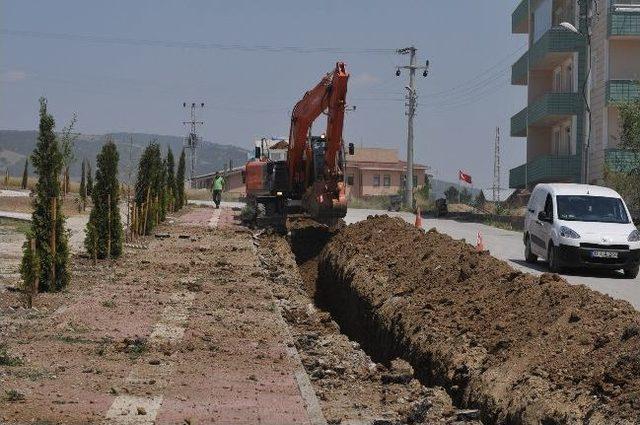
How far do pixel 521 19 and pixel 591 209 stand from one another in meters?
44.3

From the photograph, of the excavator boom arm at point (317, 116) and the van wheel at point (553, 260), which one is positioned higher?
the excavator boom arm at point (317, 116)

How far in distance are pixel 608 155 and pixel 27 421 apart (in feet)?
148

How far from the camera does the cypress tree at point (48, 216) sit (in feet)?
56.0

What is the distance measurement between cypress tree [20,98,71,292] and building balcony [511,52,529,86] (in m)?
48.0

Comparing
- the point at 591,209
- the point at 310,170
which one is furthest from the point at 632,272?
the point at 310,170

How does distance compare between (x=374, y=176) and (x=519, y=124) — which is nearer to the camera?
(x=519, y=124)

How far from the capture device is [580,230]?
23.9 m

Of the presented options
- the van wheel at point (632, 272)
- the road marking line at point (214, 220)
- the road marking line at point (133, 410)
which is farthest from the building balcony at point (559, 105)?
the road marking line at point (133, 410)

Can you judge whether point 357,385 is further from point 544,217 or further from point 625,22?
point 625,22

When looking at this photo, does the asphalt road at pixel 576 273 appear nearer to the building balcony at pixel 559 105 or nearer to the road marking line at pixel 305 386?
the road marking line at pixel 305 386

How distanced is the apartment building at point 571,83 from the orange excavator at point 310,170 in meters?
15.0

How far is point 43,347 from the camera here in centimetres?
1161

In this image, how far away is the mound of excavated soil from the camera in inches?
354

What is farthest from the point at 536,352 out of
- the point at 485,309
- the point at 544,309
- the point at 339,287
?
the point at 339,287
